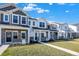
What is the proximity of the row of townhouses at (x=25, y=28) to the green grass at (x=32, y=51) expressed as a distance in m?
0.24

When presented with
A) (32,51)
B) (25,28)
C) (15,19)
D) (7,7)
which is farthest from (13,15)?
(32,51)

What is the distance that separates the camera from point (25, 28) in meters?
5.98

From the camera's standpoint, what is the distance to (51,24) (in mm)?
6035

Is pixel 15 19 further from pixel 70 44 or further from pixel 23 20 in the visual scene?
pixel 70 44

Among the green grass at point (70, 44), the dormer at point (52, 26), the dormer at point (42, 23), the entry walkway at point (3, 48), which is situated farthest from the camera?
the dormer at point (52, 26)

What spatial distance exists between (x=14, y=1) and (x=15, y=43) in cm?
106

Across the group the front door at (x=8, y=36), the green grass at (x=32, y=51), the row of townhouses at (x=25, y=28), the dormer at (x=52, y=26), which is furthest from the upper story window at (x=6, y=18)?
the dormer at (x=52, y=26)

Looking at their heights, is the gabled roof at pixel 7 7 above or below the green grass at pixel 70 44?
above

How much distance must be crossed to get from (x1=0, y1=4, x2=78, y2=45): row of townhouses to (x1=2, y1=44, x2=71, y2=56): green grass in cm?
24

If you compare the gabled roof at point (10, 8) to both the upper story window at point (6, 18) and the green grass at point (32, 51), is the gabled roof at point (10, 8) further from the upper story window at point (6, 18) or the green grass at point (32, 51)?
the green grass at point (32, 51)

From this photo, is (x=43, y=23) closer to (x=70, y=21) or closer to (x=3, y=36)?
(x=70, y=21)

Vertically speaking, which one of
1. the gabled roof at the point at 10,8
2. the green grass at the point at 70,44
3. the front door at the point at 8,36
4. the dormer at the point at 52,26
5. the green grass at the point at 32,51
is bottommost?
the green grass at the point at 32,51

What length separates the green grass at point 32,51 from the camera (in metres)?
5.59

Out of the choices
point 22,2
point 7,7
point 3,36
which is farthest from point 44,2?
point 3,36
